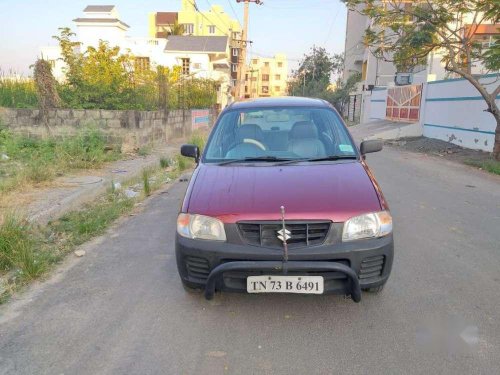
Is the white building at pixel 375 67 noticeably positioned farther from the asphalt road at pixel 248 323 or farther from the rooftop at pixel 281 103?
the asphalt road at pixel 248 323

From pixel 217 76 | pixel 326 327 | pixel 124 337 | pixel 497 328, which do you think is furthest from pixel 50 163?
pixel 217 76

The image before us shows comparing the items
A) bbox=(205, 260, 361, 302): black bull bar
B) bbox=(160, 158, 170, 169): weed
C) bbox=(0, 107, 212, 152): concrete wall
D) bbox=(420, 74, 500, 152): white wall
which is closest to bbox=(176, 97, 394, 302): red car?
bbox=(205, 260, 361, 302): black bull bar

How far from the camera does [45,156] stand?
8695mm

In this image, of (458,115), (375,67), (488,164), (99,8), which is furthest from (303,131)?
(99,8)

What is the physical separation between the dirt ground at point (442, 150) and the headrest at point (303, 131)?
8.62 metres

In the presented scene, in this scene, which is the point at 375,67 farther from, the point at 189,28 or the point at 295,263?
the point at 189,28

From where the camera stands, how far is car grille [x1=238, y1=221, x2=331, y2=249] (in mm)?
2855

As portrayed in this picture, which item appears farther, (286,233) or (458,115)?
(458,115)

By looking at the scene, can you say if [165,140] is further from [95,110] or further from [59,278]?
[59,278]

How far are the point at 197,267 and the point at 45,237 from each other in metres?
2.74

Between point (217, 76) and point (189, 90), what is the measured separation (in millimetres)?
24919

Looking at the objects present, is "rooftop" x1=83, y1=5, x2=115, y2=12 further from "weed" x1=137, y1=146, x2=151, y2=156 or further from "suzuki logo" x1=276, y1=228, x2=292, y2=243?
"suzuki logo" x1=276, y1=228, x2=292, y2=243

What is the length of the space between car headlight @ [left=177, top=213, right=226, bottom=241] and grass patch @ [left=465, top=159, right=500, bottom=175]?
8928mm

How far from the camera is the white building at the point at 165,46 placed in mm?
34094
